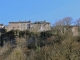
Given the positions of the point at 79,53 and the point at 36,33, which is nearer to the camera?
the point at 79,53

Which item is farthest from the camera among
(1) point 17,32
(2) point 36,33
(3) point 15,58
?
(1) point 17,32

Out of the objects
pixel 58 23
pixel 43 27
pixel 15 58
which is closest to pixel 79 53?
pixel 15 58

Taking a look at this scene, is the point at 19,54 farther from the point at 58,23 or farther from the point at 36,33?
the point at 58,23

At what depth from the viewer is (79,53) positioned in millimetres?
21344

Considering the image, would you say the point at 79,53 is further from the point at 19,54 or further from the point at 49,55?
the point at 19,54

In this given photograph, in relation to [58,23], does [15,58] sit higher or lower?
lower

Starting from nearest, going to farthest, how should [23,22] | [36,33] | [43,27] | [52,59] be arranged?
[52,59] < [36,33] < [43,27] < [23,22]

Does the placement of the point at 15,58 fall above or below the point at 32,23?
below

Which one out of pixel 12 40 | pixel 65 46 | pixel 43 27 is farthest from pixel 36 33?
pixel 65 46

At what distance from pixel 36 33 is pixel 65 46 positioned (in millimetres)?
32666

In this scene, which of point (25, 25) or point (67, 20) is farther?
point (25, 25)

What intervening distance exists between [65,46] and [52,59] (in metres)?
2.04

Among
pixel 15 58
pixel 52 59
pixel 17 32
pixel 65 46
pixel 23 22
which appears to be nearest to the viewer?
pixel 52 59

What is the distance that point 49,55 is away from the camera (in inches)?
837
